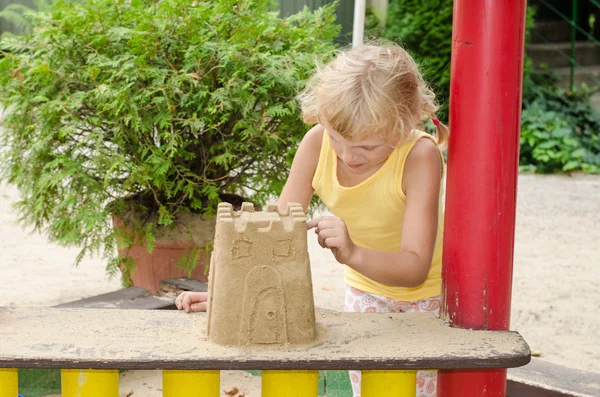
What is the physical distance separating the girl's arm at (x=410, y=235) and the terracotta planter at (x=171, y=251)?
167cm

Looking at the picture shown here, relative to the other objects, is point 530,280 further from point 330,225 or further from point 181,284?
point 330,225

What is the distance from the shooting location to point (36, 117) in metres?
3.71

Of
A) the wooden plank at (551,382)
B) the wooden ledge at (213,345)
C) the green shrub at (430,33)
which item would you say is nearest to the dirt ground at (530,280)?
the wooden plank at (551,382)

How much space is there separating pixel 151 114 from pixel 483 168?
194 cm

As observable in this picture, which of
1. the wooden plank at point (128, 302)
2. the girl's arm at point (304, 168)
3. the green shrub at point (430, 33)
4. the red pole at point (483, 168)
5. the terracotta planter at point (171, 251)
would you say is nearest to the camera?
the red pole at point (483, 168)

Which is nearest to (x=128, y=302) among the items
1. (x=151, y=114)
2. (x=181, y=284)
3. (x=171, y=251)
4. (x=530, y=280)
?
(x=181, y=284)

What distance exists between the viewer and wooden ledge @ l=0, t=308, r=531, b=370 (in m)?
1.72

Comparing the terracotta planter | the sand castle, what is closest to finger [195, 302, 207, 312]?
the sand castle

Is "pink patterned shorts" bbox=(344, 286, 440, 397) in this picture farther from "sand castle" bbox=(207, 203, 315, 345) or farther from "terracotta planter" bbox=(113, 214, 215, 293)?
"terracotta planter" bbox=(113, 214, 215, 293)

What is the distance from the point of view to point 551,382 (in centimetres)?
300

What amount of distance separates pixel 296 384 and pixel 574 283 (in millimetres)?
3721

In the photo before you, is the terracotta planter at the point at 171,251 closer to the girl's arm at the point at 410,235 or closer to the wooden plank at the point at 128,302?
the wooden plank at the point at 128,302

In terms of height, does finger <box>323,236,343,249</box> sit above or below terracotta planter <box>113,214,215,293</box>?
above

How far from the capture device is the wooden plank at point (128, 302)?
3416mm
